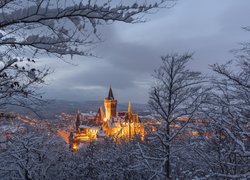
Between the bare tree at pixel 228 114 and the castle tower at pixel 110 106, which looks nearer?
the bare tree at pixel 228 114

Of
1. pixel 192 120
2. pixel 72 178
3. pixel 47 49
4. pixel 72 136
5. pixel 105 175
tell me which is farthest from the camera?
pixel 72 136

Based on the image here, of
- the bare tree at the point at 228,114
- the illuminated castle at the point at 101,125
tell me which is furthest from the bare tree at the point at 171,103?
the illuminated castle at the point at 101,125

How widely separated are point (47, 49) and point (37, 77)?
0.74 metres

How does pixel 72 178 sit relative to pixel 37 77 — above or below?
below

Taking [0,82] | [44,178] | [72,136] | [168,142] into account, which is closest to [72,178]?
[44,178]

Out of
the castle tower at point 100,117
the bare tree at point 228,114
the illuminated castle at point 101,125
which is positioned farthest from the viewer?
the castle tower at point 100,117

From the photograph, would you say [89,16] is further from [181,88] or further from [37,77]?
[181,88]

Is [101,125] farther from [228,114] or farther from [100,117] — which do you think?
[228,114]

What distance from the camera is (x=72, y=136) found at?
85.8 metres

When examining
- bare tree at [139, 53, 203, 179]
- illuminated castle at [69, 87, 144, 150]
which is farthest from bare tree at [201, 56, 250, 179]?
illuminated castle at [69, 87, 144, 150]

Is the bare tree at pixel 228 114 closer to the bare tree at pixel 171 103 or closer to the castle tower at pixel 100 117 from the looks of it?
the bare tree at pixel 171 103

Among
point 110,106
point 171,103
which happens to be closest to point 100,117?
point 110,106

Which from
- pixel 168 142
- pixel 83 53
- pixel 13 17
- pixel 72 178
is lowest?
pixel 72 178

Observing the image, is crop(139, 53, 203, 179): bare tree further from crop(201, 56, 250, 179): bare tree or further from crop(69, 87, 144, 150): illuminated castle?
crop(69, 87, 144, 150): illuminated castle
